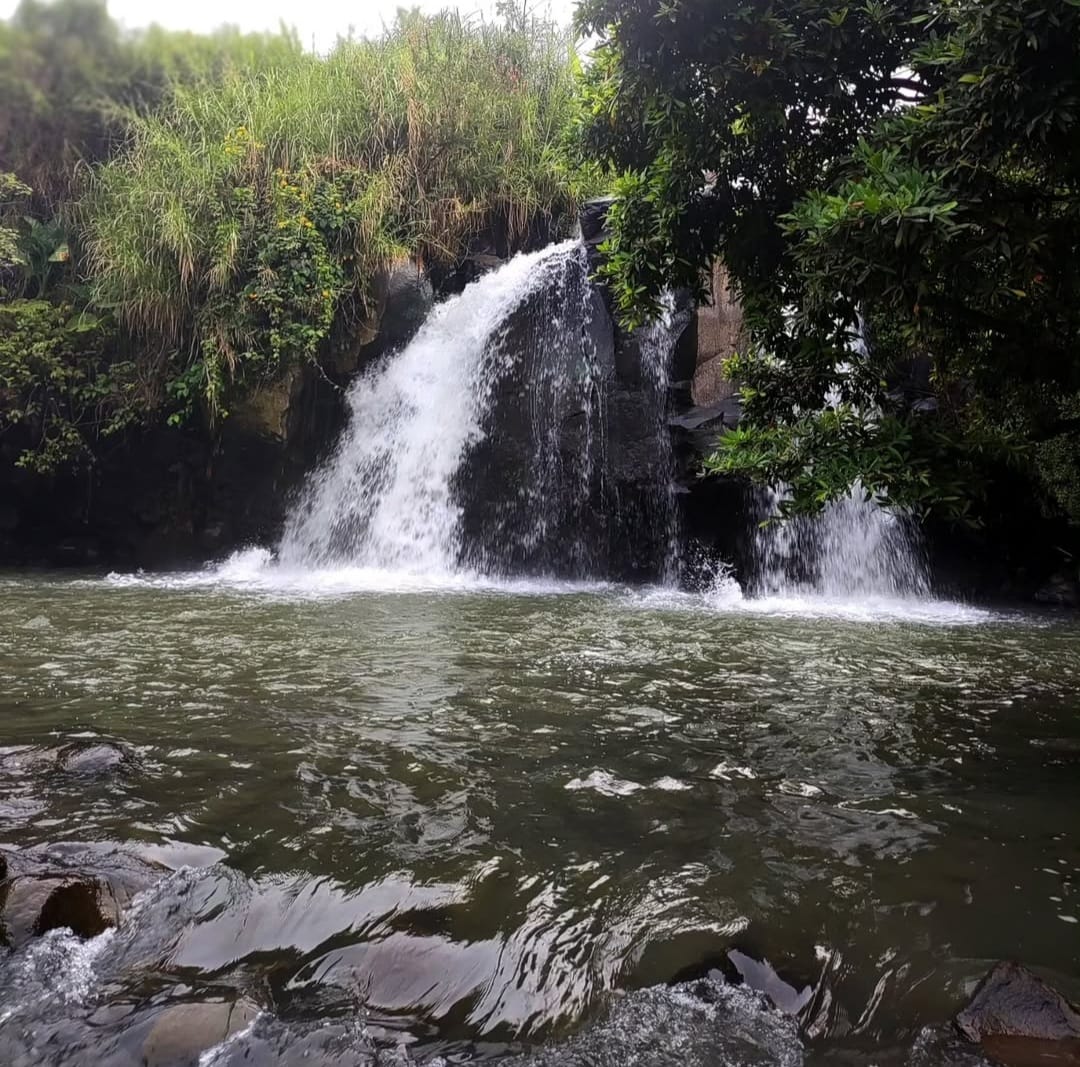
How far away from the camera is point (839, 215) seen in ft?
10.5

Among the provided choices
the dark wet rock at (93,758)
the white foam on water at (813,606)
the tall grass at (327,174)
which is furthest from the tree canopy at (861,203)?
the tall grass at (327,174)

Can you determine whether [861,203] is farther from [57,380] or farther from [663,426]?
[57,380]

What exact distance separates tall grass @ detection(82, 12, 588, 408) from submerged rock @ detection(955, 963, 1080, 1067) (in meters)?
11.6

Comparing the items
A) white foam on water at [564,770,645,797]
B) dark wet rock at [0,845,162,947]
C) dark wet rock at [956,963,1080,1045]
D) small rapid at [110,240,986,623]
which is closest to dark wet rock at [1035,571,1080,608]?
small rapid at [110,240,986,623]

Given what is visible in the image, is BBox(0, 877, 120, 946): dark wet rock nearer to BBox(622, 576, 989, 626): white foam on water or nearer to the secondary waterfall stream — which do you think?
the secondary waterfall stream

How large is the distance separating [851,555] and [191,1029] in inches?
443

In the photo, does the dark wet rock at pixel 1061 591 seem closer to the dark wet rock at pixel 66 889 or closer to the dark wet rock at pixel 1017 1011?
the dark wet rock at pixel 1017 1011

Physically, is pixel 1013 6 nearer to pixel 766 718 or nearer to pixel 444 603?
pixel 766 718

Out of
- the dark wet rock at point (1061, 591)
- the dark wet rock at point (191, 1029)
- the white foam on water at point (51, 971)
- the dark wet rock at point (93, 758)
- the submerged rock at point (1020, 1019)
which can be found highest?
the dark wet rock at point (1061, 591)

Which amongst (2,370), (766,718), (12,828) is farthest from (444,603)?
(2,370)

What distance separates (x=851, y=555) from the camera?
12.2 metres

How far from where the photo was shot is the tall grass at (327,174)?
42.1ft

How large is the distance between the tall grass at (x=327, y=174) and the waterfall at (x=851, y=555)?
5.90 m

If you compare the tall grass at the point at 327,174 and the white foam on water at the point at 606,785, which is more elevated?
the tall grass at the point at 327,174
